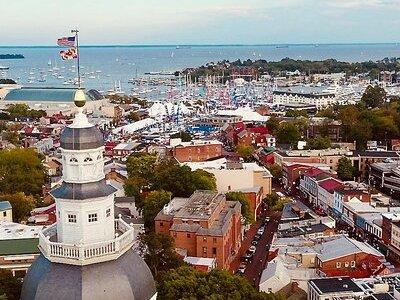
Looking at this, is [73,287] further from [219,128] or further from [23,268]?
[219,128]

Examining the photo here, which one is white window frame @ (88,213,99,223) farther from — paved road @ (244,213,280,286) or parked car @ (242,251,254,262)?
parked car @ (242,251,254,262)

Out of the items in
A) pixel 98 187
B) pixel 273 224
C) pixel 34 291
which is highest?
pixel 98 187

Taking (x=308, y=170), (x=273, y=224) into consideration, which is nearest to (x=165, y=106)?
(x=308, y=170)

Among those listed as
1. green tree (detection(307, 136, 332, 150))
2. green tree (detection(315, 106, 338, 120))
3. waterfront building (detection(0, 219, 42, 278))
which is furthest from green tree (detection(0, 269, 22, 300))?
green tree (detection(315, 106, 338, 120))

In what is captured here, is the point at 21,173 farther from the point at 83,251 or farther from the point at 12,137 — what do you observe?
the point at 83,251

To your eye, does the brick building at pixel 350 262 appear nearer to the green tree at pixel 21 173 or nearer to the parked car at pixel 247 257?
the parked car at pixel 247 257

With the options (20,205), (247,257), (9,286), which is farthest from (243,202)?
(9,286)
